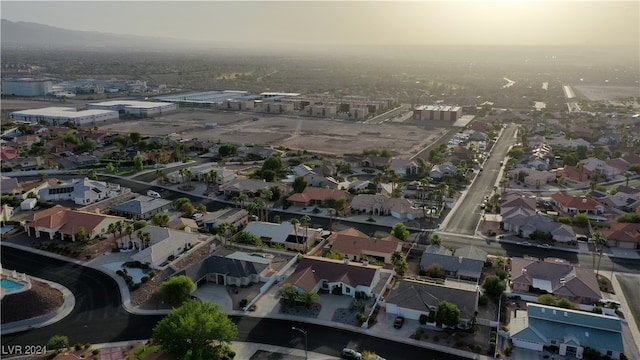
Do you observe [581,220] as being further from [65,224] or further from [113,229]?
[65,224]

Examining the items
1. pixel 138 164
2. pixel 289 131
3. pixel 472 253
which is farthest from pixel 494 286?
pixel 289 131

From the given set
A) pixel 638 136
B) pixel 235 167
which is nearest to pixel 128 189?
pixel 235 167

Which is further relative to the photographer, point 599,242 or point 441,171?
point 441,171

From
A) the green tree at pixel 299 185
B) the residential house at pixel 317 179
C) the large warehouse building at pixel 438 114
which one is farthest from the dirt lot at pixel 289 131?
the green tree at pixel 299 185

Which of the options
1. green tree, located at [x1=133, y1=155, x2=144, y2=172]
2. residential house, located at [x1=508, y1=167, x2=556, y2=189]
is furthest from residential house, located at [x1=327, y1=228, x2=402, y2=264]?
green tree, located at [x1=133, y1=155, x2=144, y2=172]

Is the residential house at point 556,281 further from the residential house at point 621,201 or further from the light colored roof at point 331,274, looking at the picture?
the residential house at point 621,201

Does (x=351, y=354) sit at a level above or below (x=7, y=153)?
below

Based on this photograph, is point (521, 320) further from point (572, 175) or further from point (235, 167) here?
point (235, 167)
